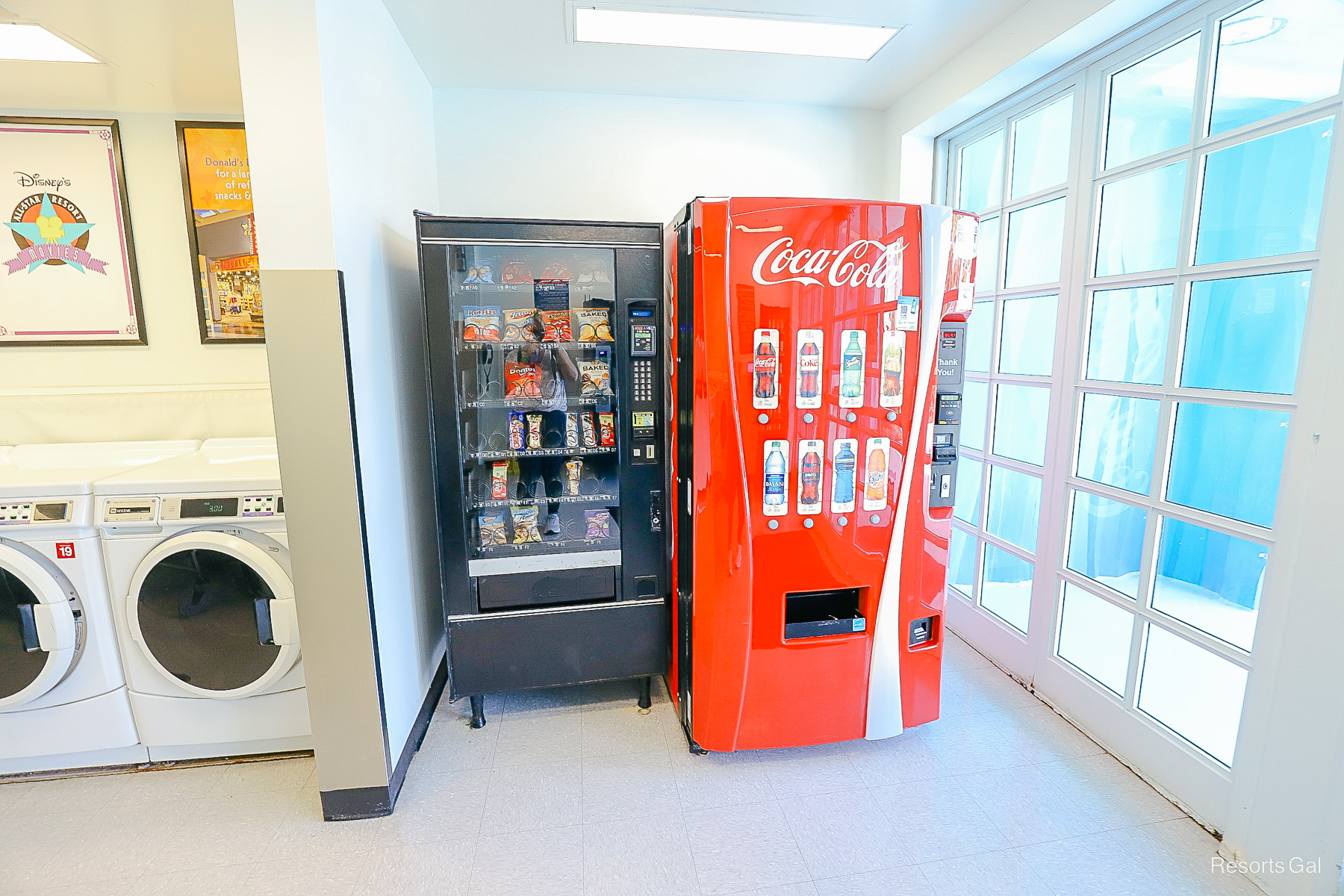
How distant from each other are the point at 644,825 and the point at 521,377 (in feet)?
5.18

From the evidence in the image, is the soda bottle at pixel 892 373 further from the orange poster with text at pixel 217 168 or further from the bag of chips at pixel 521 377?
the orange poster with text at pixel 217 168

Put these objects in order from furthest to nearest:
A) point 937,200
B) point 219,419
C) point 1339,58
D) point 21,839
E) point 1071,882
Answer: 1. point 937,200
2. point 219,419
3. point 21,839
4. point 1071,882
5. point 1339,58

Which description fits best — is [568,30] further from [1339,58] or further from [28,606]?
[28,606]

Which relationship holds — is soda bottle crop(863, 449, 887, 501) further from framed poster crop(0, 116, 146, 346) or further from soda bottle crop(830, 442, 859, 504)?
framed poster crop(0, 116, 146, 346)

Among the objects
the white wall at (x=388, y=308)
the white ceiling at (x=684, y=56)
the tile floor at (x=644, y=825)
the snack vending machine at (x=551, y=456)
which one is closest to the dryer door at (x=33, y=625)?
the tile floor at (x=644, y=825)

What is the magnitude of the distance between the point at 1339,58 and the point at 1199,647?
161 centimetres

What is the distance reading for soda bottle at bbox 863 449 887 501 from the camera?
6.25 ft

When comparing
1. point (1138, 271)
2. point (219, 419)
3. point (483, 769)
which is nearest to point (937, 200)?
point (1138, 271)

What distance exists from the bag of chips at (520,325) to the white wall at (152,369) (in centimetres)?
131

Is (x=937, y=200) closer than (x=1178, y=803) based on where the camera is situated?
No

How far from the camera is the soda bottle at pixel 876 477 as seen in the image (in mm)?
1904

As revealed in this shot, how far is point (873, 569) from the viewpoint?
1966 mm

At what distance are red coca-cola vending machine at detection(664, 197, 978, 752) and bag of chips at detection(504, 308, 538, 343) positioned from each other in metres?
0.53

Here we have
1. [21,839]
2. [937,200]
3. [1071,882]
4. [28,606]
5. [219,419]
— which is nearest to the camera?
[1071,882]
